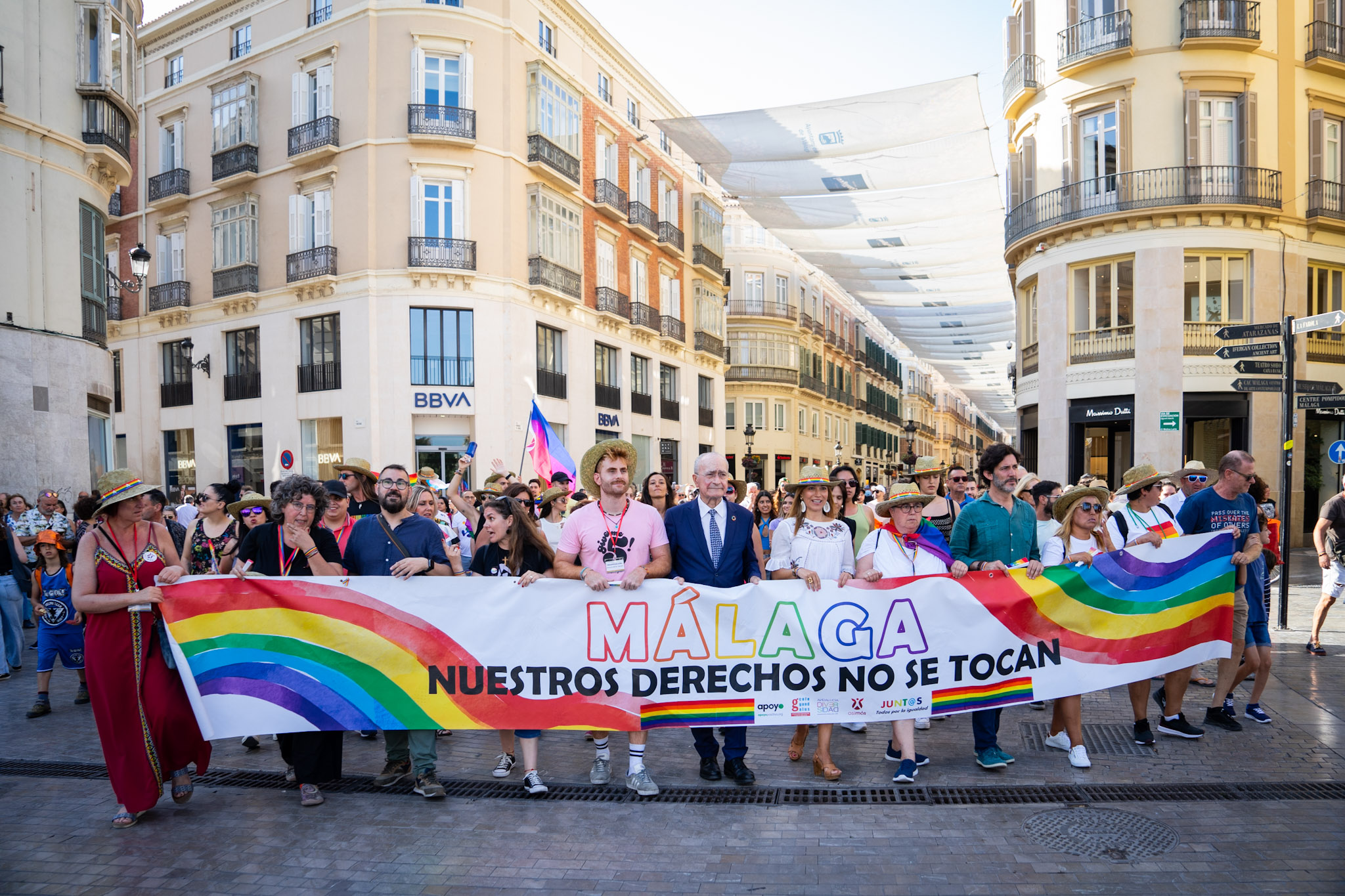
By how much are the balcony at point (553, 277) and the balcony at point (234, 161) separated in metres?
9.33

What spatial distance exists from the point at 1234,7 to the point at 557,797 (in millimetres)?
24036

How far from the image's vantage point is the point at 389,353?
25516mm

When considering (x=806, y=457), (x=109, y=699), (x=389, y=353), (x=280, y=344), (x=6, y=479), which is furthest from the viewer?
(x=806, y=457)

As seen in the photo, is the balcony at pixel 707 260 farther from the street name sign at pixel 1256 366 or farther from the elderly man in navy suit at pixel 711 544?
the elderly man in navy suit at pixel 711 544

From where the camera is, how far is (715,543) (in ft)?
19.8

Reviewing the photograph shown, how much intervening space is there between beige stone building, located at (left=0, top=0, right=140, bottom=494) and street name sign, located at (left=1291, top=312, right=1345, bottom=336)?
1794 centimetres

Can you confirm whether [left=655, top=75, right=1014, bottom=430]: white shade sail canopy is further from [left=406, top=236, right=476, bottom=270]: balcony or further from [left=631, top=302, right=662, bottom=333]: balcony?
[left=631, top=302, right=662, bottom=333]: balcony

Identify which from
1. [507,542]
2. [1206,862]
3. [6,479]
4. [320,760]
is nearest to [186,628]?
[320,760]

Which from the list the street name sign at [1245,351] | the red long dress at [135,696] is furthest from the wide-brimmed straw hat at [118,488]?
the street name sign at [1245,351]

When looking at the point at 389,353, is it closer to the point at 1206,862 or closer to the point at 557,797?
the point at 557,797

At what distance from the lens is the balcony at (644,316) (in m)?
33.8

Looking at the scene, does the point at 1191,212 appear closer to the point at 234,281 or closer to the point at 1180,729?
the point at 1180,729

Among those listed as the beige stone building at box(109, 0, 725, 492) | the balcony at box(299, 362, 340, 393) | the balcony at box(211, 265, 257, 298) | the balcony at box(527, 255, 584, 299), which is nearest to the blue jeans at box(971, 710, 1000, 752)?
the beige stone building at box(109, 0, 725, 492)

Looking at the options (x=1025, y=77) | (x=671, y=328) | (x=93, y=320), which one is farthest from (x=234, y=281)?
(x=1025, y=77)
